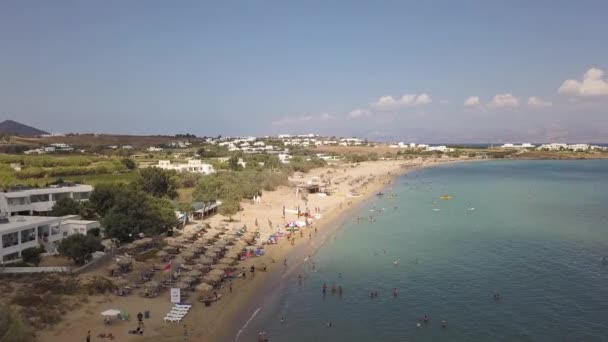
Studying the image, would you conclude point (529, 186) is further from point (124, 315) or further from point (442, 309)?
point (124, 315)

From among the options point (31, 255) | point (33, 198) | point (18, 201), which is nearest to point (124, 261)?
point (31, 255)

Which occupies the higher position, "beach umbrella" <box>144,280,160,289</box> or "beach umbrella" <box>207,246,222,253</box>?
"beach umbrella" <box>207,246,222,253</box>

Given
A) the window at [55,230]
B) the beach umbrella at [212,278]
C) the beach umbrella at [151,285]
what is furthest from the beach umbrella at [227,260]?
the window at [55,230]

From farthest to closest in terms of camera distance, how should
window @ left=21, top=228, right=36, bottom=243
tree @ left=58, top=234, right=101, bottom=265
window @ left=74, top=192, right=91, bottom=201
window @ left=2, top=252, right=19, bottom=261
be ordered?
window @ left=74, top=192, right=91, bottom=201 → window @ left=21, top=228, right=36, bottom=243 → window @ left=2, top=252, right=19, bottom=261 → tree @ left=58, top=234, right=101, bottom=265

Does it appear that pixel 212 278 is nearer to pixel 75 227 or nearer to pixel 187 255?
pixel 187 255

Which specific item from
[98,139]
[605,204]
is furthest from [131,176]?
[98,139]

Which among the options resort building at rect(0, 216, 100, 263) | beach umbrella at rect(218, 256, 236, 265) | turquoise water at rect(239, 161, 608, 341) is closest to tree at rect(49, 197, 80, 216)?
resort building at rect(0, 216, 100, 263)

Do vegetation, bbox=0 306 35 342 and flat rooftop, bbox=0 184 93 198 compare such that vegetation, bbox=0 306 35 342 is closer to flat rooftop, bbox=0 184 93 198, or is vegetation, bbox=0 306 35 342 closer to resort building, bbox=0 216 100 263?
resort building, bbox=0 216 100 263
